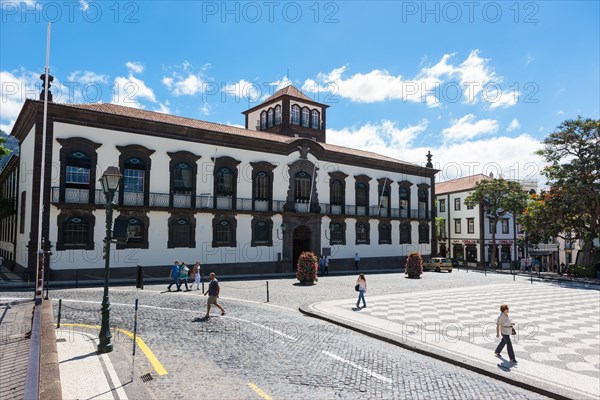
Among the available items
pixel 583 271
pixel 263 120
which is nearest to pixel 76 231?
pixel 263 120

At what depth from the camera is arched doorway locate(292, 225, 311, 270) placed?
3334 cm

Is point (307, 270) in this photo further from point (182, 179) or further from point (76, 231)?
point (76, 231)

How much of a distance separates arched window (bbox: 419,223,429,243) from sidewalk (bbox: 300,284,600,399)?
20793 millimetres

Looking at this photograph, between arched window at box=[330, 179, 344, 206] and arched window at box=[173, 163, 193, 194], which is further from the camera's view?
arched window at box=[330, 179, 344, 206]

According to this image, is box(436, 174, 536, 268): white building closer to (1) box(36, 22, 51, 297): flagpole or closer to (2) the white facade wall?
(2) the white facade wall

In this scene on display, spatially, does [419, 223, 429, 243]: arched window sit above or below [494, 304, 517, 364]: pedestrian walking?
above

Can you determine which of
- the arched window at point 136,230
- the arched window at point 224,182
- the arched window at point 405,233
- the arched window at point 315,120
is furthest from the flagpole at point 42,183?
the arched window at point 405,233

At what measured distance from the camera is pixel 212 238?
28234mm

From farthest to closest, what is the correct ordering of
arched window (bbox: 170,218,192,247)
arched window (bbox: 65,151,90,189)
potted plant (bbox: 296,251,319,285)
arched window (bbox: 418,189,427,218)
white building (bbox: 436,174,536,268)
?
white building (bbox: 436,174,536,268)
arched window (bbox: 418,189,427,218)
arched window (bbox: 170,218,192,247)
potted plant (bbox: 296,251,319,285)
arched window (bbox: 65,151,90,189)

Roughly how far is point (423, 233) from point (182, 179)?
2667 centimetres

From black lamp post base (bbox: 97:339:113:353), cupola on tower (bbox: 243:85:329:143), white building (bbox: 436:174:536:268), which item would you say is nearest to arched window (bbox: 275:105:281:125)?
cupola on tower (bbox: 243:85:329:143)

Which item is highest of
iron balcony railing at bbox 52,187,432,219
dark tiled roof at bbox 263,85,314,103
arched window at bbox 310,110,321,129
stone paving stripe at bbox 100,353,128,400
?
dark tiled roof at bbox 263,85,314,103

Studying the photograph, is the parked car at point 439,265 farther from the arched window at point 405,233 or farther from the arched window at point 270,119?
the arched window at point 270,119

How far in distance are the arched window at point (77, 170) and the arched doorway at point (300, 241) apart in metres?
15.8
